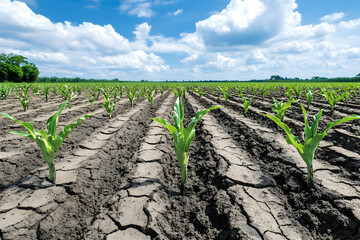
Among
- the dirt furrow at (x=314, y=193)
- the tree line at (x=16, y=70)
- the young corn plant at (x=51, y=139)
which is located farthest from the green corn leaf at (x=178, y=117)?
the tree line at (x=16, y=70)

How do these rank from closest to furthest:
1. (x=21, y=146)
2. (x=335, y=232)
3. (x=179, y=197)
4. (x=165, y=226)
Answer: (x=335, y=232) → (x=165, y=226) → (x=179, y=197) → (x=21, y=146)

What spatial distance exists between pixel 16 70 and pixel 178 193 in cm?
5987

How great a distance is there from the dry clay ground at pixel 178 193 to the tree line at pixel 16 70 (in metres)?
57.3

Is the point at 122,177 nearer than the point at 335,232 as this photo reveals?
No

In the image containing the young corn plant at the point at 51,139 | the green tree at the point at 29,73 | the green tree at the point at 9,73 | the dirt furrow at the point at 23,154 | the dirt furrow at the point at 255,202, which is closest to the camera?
the dirt furrow at the point at 255,202

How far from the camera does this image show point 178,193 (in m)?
1.75

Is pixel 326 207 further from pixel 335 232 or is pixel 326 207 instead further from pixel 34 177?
pixel 34 177

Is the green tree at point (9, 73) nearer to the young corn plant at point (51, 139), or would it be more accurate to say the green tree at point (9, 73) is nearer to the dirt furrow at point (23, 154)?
the dirt furrow at point (23, 154)

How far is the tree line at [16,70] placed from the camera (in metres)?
46.1

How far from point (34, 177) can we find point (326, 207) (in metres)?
2.42

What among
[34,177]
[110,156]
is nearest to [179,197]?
[110,156]

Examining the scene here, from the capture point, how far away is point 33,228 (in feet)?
4.41

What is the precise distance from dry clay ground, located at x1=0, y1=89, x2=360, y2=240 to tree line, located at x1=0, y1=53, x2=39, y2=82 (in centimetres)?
5735

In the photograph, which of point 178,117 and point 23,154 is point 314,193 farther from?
point 23,154
